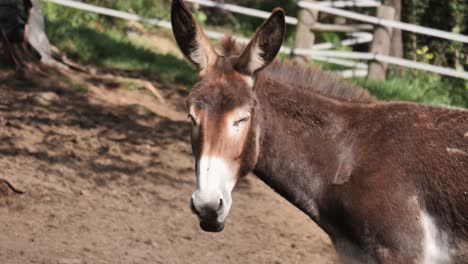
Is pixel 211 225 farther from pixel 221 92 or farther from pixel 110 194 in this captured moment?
pixel 110 194

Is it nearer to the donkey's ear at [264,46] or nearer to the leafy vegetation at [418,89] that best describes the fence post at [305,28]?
the leafy vegetation at [418,89]

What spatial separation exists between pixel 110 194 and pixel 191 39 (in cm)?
304

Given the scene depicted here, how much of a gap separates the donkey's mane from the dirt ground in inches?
82.6

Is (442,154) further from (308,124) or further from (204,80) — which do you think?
(204,80)

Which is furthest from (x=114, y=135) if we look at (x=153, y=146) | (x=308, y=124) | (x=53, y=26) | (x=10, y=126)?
(x=308, y=124)

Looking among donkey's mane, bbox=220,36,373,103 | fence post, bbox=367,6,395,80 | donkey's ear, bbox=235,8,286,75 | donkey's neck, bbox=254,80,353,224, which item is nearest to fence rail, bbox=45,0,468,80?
fence post, bbox=367,6,395,80

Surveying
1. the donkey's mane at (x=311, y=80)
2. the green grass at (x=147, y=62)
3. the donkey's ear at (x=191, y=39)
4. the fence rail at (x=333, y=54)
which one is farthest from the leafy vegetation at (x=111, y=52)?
the donkey's ear at (x=191, y=39)

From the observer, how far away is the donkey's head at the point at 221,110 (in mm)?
4461

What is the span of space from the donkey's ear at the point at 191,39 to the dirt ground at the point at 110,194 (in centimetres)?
224

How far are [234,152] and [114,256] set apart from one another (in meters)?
2.34

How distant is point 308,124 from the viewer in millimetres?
5148

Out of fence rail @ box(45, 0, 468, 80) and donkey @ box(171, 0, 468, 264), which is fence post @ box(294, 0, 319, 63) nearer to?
fence rail @ box(45, 0, 468, 80)

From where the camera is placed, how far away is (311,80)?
17.6 feet

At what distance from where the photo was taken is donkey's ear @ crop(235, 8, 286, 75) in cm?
482
